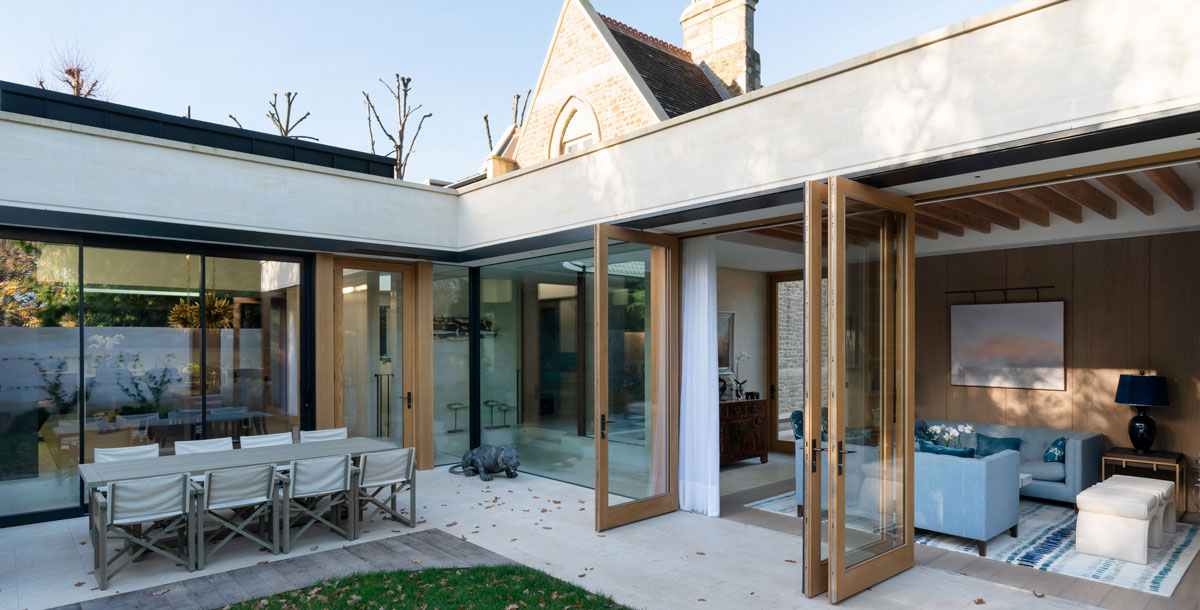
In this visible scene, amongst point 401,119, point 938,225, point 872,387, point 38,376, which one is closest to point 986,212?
point 938,225

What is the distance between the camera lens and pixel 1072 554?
5234mm

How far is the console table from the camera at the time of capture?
21.0 ft

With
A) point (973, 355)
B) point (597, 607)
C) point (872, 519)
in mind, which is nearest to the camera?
point (597, 607)

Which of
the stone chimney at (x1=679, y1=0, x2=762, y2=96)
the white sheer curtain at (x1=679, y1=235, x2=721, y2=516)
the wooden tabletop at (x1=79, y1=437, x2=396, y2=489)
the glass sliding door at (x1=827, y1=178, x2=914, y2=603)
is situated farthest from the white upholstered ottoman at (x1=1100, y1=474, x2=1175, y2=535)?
the stone chimney at (x1=679, y1=0, x2=762, y2=96)

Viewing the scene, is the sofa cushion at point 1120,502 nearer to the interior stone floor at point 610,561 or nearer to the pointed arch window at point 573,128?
the interior stone floor at point 610,561

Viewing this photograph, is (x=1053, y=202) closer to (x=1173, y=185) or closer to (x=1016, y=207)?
(x=1016, y=207)

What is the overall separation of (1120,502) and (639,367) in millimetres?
3981

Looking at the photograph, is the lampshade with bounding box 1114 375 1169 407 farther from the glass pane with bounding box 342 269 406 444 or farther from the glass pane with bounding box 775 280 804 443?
the glass pane with bounding box 342 269 406 444

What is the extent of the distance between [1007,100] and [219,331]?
7329 millimetres

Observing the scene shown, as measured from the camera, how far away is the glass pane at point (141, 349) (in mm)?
6430

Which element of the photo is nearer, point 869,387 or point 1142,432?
point 869,387

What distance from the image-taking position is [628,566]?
5.10 meters

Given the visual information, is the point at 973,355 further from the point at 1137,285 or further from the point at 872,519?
the point at 872,519

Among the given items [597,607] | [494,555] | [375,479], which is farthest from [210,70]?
[597,607]
